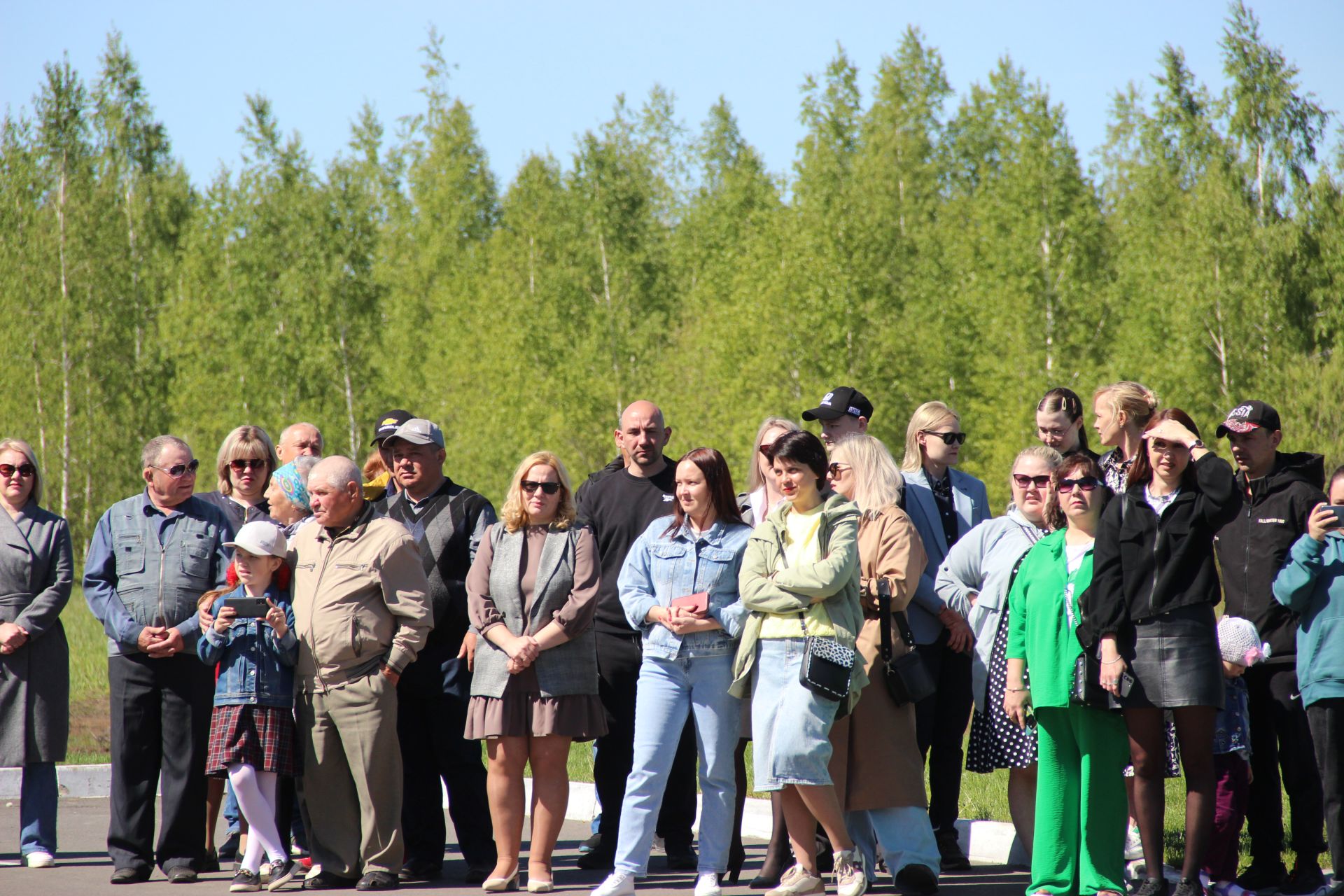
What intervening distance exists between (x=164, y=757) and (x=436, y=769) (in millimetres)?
1413

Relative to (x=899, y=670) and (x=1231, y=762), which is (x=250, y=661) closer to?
(x=899, y=670)

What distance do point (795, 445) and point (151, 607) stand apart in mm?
3462

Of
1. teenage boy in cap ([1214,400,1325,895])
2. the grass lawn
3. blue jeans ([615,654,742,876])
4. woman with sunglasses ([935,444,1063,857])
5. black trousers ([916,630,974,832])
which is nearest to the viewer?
blue jeans ([615,654,742,876])

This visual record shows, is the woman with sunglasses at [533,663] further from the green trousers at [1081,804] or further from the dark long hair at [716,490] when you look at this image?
the green trousers at [1081,804]

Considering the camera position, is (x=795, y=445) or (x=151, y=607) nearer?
(x=795, y=445)

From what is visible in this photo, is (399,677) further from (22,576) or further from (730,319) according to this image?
(730,319)

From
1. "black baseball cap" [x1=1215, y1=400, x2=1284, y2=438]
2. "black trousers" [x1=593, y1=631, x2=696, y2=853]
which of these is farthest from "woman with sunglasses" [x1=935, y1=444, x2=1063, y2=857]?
"black trousers" [x1=593, y1=631, x2=696, y2=853]

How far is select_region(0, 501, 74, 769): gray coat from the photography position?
7508 millimetres

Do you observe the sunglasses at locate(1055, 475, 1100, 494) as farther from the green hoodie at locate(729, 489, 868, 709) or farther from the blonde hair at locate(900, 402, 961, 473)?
the blonde hair at locate(900, 402, 961, 473)

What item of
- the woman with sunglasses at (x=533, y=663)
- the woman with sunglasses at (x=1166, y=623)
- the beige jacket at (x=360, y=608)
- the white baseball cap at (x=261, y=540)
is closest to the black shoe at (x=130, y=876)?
the beige jacket at (x=360, y=608)

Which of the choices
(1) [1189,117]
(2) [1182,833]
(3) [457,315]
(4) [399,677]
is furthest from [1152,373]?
(4) [399,677]

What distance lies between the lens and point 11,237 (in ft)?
110

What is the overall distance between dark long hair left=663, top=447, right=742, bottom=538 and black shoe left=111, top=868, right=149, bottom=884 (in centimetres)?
322

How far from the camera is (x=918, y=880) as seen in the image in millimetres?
6418
